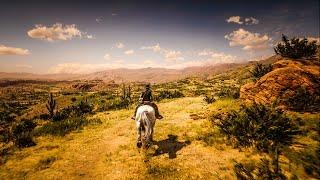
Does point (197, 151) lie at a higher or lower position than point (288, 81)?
lower

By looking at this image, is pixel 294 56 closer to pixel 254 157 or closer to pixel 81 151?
pixel 254 157

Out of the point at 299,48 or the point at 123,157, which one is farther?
the point at 299,48

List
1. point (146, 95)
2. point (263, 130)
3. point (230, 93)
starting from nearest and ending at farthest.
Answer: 1. point (263, 130)
2. point (146, 95)
3. point (230, 93)

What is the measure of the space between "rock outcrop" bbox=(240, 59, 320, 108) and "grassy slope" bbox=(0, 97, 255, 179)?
3.77 m

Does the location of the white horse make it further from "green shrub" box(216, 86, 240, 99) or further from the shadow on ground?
"green shrub" box(216, 86, 240, 99)

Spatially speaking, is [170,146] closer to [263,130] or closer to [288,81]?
[263,130]

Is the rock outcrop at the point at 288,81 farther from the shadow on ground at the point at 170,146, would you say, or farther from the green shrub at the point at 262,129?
the shadow on ground at the point at 170,146

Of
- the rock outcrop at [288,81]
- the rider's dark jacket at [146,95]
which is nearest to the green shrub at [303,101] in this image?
the rock outcrop at [288,81]

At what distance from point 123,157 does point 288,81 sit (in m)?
9.08

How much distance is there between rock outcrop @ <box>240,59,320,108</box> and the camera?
11742mm

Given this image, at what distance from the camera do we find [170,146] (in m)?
10.1

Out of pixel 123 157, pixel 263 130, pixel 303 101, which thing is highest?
pixel 303 101

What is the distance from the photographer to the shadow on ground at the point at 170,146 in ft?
30.9

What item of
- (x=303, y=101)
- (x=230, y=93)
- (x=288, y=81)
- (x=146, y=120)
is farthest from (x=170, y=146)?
(x=230, y=93)
